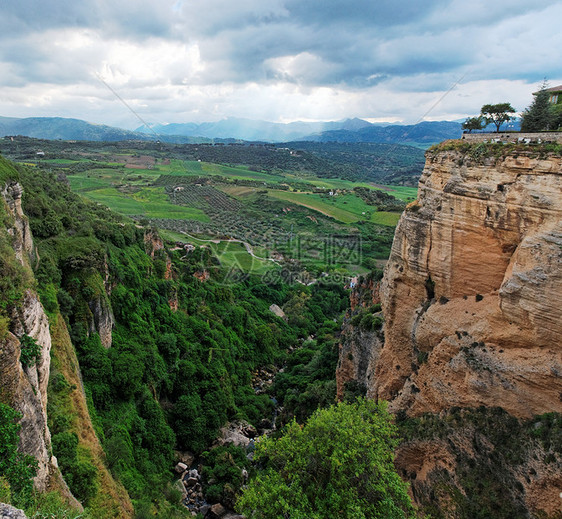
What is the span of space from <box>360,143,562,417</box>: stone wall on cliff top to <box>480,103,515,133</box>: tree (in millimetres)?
5609

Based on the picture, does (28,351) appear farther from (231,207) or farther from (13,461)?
(231,207)

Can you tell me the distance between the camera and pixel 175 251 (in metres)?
70.2

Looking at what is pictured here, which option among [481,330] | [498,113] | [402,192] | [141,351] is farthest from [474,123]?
[402,192]

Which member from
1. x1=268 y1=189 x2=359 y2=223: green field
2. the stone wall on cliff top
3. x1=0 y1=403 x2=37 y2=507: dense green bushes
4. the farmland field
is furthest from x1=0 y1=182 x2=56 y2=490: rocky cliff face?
x1=268 y1=189 x2=359 y2=223: green field

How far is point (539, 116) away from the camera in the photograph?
24203mm

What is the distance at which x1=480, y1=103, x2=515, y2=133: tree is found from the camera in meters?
26.2

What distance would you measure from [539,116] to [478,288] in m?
11.9

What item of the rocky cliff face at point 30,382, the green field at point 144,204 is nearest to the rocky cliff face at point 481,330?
the rocky cliff face at point 30,382

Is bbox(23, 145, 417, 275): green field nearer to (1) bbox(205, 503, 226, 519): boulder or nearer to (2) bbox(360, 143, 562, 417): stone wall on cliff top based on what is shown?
(1) bbox(205, 503, 226, 519): boulder

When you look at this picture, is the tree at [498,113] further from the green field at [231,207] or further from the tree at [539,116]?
the green field at [231,207]

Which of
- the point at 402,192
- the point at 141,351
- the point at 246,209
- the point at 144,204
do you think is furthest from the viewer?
the point at 402,192

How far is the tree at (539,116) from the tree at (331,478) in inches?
828

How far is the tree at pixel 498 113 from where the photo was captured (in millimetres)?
26203

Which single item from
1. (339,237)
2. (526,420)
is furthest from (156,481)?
(339,237)
